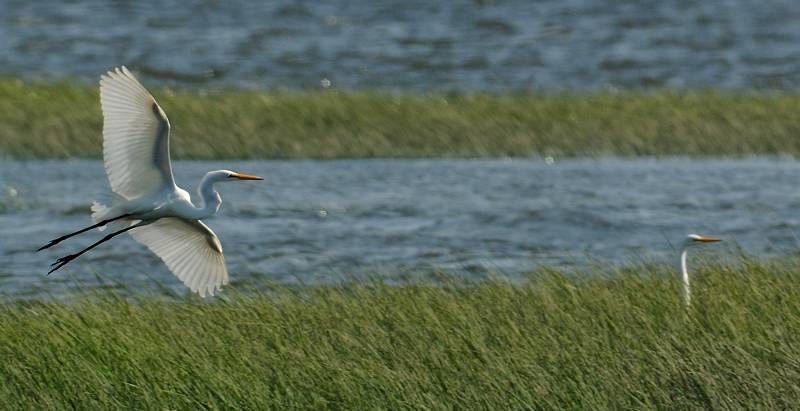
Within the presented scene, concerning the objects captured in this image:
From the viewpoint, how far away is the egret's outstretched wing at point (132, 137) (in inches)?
375

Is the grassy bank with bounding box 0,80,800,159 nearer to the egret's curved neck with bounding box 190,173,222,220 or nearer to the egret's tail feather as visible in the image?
the egret's tail feather

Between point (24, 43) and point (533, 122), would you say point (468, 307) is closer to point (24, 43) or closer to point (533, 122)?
point (533, 122)

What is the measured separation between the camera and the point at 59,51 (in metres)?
31.9

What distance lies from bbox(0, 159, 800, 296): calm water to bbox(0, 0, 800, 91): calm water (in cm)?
689

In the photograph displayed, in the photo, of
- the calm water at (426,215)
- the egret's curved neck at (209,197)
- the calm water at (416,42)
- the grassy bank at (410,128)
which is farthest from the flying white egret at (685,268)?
the calm water at (416,42)

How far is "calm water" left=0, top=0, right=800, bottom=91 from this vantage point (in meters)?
28.7

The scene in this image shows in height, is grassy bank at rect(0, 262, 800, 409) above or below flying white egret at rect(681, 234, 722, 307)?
above

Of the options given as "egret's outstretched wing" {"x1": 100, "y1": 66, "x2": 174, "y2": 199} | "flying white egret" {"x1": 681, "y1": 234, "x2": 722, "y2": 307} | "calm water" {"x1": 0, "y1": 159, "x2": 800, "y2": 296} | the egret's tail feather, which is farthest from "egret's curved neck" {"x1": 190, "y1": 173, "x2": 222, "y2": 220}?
"calm water" {"x1": 0, "y1": 159, "x2": 800, "y2": 296}

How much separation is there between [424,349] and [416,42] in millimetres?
23631

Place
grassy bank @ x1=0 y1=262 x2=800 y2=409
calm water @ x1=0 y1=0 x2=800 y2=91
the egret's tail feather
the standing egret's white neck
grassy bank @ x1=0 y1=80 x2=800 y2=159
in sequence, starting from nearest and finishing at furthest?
grassy bank @ x1=0 y1=262 x2=800 y2=409 < the standing egret's white neck < the egret's tail feather < grassy bank @ x1=0 y1=80 x2=800 y2=159 < calm water @ x1=0 y1=0 x2=800 y2=91

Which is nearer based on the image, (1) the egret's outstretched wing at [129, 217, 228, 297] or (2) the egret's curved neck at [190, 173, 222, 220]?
(2) the egret's curved neck at [190, 173, 222, 220]

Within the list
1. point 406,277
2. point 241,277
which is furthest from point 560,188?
point 406,277

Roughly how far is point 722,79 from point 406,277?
59.9 ft

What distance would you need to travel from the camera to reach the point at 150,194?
1023 cm
